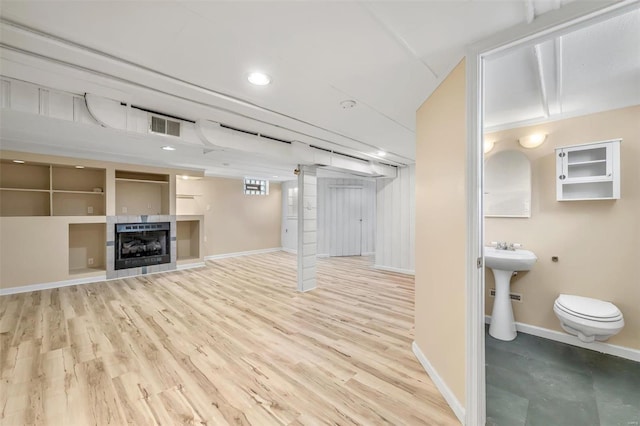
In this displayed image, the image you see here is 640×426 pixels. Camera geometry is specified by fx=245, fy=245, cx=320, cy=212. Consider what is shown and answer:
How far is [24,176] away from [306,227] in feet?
17.1

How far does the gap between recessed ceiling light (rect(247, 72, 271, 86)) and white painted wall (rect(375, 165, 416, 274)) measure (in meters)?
4.44

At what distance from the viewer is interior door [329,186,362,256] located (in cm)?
777

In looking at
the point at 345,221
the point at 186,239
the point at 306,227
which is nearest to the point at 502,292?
the point at 306,227

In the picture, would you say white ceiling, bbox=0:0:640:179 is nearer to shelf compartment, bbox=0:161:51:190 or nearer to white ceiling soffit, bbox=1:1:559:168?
white ceiling soffit, bbox=1:1:559:168

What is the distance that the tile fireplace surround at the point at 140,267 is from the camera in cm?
489

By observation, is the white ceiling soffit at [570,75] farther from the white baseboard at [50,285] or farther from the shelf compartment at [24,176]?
the shelf compartment at [24,176]

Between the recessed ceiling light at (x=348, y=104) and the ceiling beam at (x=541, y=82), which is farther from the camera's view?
the recessed ceiling light at (x=348, y=104)

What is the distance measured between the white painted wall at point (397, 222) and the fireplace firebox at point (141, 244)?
5067 millimetres

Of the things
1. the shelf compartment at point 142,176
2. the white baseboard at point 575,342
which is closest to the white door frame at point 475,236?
the white baseboard at point 575,342

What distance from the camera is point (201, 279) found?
506 cm

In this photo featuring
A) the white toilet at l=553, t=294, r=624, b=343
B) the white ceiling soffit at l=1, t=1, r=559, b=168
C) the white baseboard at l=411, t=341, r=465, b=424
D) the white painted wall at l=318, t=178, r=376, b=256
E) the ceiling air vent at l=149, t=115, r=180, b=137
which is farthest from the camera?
the white painted wall at l=318, t=178, r=376, b=256

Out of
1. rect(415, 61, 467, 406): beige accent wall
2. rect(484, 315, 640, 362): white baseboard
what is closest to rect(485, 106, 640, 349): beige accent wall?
rect(484, 315, 640, 362): white baseboard

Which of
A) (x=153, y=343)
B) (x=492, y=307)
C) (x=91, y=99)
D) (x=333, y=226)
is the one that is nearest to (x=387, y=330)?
(x=492, y=307)

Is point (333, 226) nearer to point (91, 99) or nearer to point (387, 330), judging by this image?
point (387, 330)
